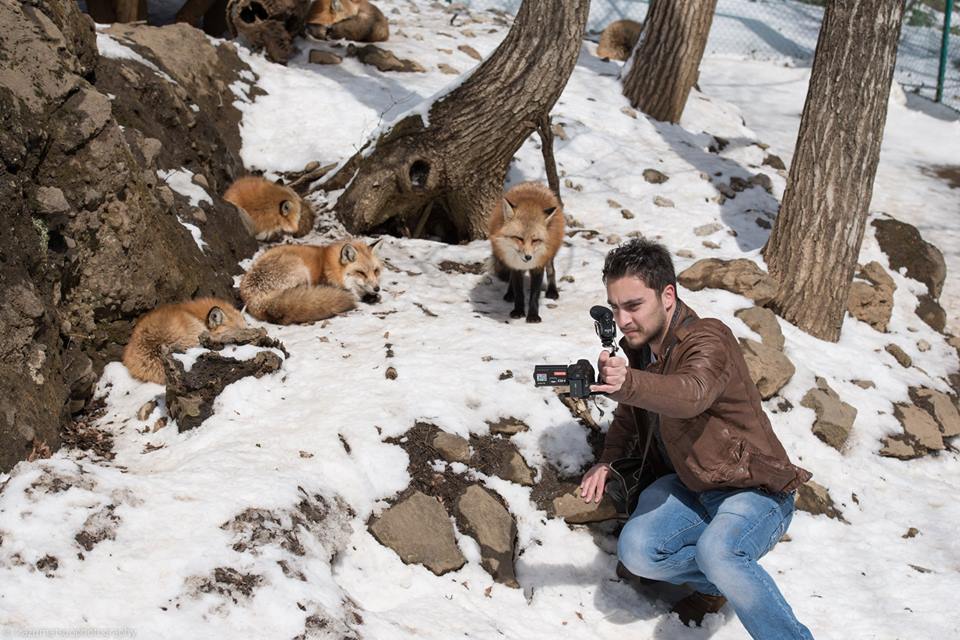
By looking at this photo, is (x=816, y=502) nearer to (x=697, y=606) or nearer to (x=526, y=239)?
(x=697, y=606)

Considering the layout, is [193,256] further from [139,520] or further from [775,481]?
[775,481]

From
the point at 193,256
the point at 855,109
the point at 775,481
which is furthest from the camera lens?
the point at 855,109

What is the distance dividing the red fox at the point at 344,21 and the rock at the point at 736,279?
21.5 feet

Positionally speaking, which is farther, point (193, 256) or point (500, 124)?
point (500, 124)

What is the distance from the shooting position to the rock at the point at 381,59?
10047 millimetres

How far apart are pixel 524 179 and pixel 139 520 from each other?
19.8 feet

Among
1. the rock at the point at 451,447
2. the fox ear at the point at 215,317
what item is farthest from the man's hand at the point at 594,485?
the fox ear at the point at 215,317

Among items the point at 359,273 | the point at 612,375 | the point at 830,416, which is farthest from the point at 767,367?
the point at 359,273

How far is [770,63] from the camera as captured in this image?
15398mm

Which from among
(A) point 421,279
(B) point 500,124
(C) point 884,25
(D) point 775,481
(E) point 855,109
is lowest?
(A) point 421,279

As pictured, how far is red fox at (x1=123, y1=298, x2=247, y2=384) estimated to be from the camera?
175 inches

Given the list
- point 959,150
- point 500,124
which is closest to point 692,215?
point 500,124

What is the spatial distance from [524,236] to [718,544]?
306 centimetres

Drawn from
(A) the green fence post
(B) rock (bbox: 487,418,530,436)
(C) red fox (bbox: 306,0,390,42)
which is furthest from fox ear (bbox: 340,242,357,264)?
(A) the green fence post
